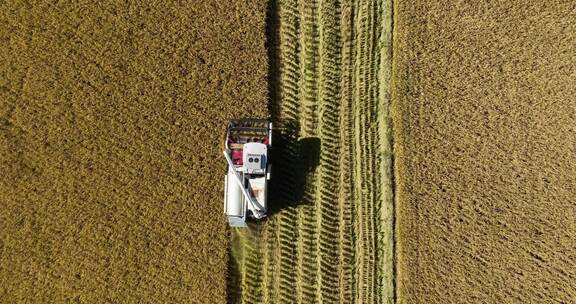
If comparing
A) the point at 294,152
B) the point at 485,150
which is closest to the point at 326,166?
the point at 294,152

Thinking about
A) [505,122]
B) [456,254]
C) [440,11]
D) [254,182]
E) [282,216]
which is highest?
[440,11]

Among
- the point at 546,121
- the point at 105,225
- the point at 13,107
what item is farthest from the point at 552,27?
the point at 13,107

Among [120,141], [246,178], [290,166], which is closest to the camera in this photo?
[246,178]

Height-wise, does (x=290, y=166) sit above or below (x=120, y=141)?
below

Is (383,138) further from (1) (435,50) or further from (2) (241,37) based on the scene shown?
(2) (241,37)

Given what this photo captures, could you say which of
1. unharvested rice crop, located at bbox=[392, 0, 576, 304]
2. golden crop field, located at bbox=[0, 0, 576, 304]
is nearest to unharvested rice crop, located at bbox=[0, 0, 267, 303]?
golden crop field, located at bbox=[0, 0, 576, 304]

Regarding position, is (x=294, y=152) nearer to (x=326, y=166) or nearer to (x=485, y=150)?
(x=326, y=166)
